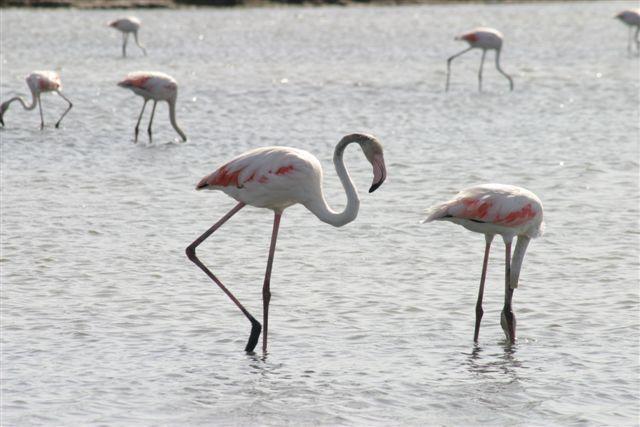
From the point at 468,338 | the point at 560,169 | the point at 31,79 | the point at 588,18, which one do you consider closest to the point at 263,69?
the point at 31,79

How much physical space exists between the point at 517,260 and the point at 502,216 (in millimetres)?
363

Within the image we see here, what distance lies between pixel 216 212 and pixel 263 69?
12512 millimetres

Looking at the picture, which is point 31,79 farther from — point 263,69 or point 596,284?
point 596,284

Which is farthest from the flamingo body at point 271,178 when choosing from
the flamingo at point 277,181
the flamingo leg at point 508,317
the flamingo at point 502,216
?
the flamingo leg at point 508,317

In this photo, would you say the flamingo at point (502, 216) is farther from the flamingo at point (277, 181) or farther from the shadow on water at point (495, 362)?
the flamingo at point (277, 181)

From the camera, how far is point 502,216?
22.9 feet

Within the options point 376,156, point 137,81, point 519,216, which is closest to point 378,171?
point 376,156

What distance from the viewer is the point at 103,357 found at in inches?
264

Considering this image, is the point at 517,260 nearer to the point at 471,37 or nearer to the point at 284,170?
the point at 284,170

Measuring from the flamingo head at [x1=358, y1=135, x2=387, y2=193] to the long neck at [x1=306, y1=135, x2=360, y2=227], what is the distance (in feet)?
0.33

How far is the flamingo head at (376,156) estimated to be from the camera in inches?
259

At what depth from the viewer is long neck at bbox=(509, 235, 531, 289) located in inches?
282

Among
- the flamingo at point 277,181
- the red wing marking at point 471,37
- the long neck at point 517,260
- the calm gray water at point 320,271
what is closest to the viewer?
the calm gray water at point 320,271

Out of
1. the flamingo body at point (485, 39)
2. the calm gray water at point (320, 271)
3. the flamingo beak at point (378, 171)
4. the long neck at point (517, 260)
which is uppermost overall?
the flamingo beak at point (378, 171)
